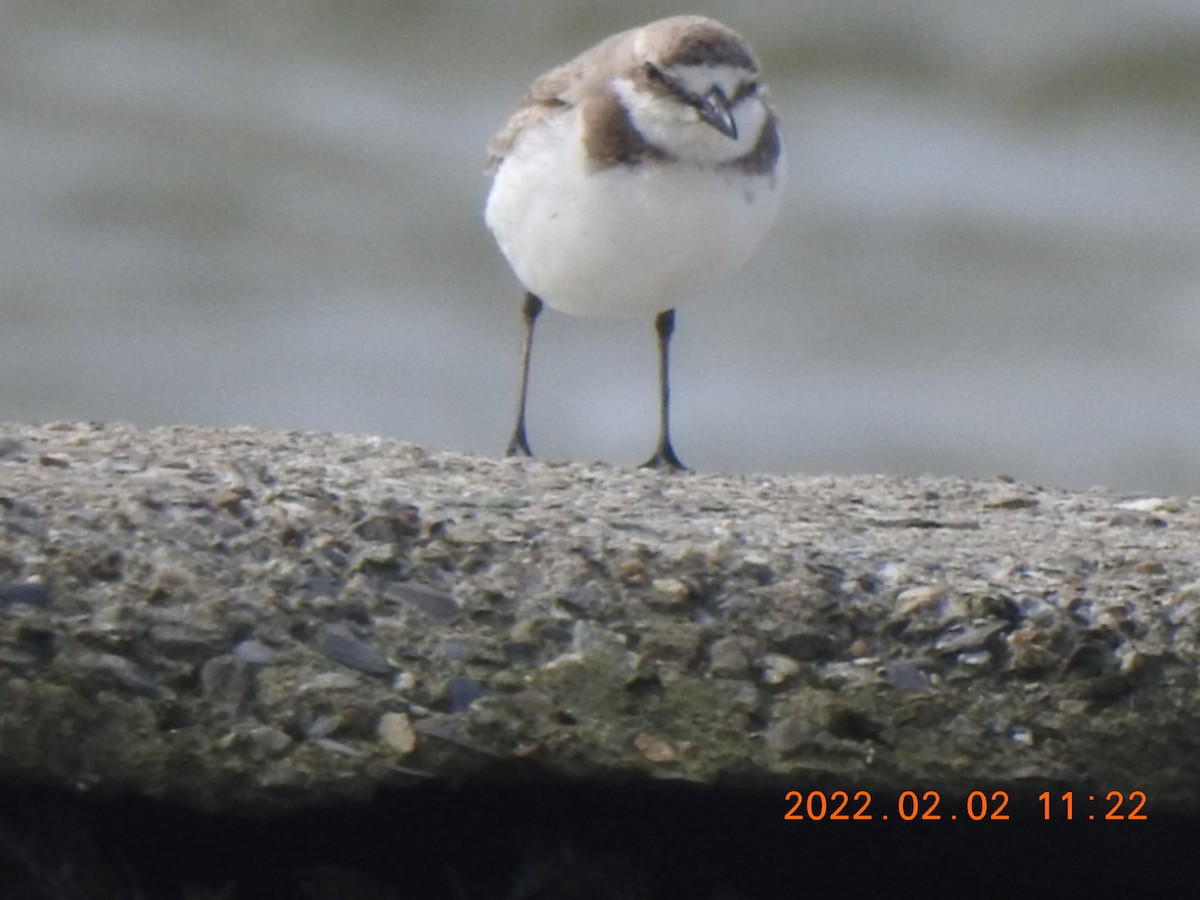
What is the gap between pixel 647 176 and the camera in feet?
17.0

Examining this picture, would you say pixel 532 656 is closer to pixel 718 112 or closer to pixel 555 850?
pixel 555 850

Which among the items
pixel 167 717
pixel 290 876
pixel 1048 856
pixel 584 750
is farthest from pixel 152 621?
pixel 1048 856

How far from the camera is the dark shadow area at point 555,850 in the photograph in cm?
323

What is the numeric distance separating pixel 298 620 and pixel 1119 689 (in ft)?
3.64

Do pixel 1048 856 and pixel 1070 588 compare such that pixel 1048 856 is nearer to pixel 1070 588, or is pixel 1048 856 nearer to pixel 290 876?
pixel 1070 588

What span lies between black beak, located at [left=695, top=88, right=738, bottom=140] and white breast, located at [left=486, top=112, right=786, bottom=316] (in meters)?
0.08
